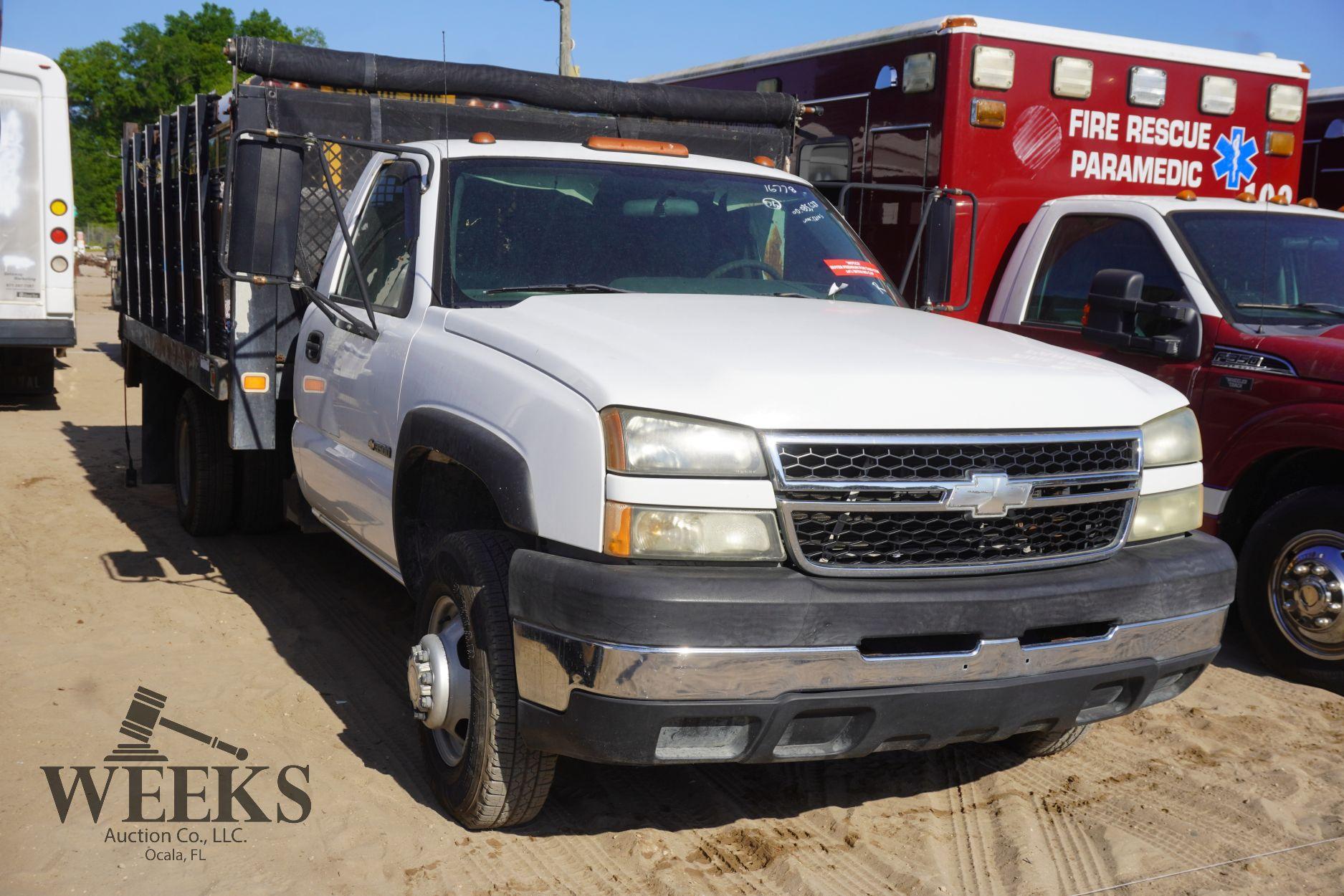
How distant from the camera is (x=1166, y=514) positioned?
3750 mm

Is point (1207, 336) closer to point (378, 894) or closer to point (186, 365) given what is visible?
point (378, 894)

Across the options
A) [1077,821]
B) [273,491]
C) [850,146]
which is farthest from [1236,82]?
[273,491]

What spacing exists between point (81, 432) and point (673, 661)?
963 centimetres

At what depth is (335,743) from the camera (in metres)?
4.50

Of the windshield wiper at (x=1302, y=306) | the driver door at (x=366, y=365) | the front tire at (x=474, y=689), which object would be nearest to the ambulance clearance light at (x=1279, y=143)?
the windshield wiper at (x=1302, y=306)

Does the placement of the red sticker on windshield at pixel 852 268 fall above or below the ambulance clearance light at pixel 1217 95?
below

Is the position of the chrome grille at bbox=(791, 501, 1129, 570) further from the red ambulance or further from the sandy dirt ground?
the red ambulance

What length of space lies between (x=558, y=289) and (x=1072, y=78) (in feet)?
14.2

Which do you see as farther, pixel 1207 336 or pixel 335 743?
pixel 1207 336

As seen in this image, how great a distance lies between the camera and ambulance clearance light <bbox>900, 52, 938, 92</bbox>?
721 centimetres

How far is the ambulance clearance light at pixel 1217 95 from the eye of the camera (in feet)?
25.8

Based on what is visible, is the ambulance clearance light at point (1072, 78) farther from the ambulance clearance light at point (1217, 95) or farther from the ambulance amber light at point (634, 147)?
the ambulance amber light at point (634, 147)

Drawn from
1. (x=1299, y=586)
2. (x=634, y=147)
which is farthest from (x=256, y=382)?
(x=1299, y=586)

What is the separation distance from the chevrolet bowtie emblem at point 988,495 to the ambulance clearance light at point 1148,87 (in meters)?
5.07
